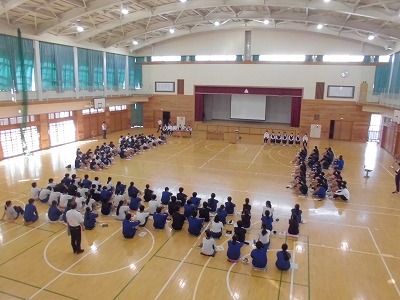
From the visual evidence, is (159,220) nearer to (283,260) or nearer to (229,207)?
(229,207)

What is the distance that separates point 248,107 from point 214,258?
1052 inches

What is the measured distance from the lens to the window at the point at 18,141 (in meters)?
20.6

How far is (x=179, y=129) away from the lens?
30.5 metres

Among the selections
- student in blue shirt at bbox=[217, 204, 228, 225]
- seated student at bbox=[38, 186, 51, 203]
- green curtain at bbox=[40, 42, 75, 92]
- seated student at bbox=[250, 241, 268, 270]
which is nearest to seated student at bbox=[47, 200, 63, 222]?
seated student at bbox=[38, 186, 51, 203]

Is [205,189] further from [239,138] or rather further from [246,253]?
[239,138]

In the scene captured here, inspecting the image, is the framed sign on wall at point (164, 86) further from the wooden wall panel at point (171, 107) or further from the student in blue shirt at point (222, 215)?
the student in blue shirt at point (222, 215)

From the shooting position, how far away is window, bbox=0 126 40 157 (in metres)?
20.6

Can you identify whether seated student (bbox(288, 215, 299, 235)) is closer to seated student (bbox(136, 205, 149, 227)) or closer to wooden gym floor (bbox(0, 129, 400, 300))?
wooden gym floor (bbox(0, 129, 400, 300))

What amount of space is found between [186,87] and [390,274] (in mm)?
27917

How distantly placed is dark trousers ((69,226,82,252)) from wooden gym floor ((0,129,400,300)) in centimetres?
26

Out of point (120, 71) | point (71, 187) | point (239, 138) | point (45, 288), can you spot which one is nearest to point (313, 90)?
point (239, 138)

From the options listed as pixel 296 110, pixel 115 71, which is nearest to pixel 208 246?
pixel 296 110

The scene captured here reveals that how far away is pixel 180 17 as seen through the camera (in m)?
27.8

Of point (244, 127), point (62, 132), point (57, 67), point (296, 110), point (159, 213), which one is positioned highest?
point (57, 67)
